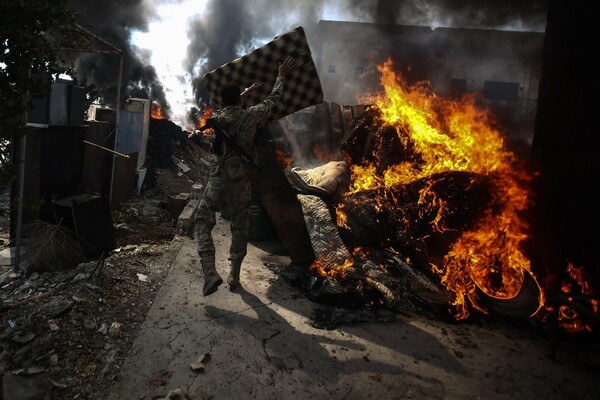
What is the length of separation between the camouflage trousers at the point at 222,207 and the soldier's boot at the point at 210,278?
13cm

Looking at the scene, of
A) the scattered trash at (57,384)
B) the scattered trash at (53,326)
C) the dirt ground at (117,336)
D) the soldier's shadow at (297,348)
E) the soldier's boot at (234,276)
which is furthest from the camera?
the soldier's boot at (234,276)

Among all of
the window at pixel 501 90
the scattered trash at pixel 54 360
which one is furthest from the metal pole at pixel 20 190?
the window at pixel 501 90

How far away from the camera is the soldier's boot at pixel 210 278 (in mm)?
3859

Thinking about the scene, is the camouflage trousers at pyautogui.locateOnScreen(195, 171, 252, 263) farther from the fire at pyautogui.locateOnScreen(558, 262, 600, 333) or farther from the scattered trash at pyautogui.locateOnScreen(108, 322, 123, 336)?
the fire at pyautogui.locateOnScreen(558, 262, 600, 333)

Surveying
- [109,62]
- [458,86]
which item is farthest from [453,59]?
[109,62]

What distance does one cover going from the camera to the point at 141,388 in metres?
2.69

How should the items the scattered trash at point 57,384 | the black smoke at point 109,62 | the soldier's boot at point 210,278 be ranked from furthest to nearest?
the black smoke at point 109,62, the soldier's boot at point 210,278, the scattered trash at point 57,384

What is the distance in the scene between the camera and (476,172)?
5.25m

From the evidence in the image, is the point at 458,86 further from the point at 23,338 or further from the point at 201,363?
the point at 23,338

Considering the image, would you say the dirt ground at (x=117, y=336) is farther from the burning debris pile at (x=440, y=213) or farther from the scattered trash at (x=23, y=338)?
the burning debris pile at (x=440, y=213)

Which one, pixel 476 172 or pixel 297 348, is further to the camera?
pixel 476 172

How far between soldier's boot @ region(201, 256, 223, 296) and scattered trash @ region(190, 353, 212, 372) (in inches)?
34.2

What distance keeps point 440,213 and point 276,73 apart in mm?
3035

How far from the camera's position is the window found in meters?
23.5
